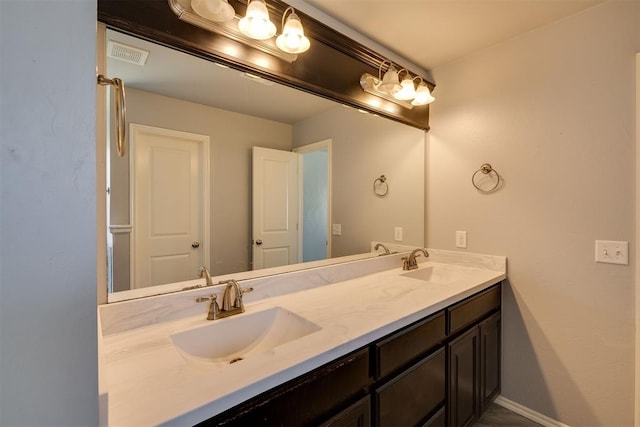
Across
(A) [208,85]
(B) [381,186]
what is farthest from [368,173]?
(A) [208,85]

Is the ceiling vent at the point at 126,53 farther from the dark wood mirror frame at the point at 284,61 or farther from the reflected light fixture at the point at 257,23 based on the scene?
the reflected light fixture at the point at 257,23

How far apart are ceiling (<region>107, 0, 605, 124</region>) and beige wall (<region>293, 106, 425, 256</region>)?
14cm

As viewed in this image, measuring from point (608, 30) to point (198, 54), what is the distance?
205 cm

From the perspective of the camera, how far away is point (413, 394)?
3.97 feet

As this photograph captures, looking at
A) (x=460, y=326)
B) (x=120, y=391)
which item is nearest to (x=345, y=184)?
(x=460, y=326)

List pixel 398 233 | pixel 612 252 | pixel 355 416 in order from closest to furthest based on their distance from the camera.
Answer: pixel 355 416 < pixel 612 252 < pixel 398 233

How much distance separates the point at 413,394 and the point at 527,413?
1.18 meters

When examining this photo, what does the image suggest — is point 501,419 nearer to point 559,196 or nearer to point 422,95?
point 559,196

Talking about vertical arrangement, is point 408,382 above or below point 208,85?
below

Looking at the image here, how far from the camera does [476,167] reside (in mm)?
2000

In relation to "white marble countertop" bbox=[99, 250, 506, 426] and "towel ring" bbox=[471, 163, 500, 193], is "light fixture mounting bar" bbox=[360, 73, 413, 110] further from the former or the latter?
"white marble countertop" bbox=[99, 250, 506, 426]

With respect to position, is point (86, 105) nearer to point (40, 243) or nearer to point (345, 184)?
point (40, 243)

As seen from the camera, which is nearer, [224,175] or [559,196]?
[224,175]

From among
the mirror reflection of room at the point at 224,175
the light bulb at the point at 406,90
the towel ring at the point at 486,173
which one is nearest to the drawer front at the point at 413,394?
the mirror reflection of room at the point at 224,175
